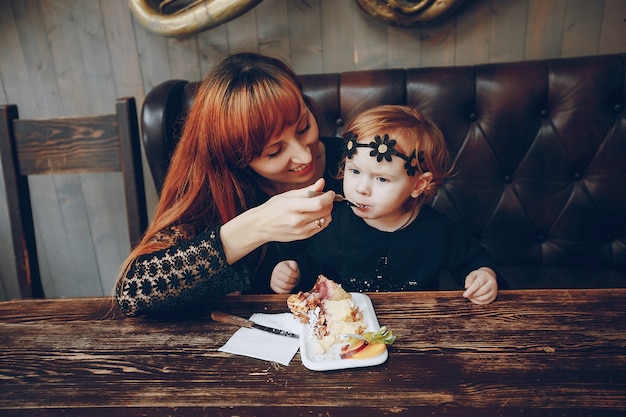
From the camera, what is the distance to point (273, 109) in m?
1.33

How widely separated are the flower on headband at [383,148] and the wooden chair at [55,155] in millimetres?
882

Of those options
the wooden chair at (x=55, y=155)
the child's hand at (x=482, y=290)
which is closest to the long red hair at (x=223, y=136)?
the wooden chair at (x=55, y=155)

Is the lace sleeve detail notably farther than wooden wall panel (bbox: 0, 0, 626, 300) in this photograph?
No

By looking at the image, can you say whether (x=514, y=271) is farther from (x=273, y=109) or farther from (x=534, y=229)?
(x=273, y=109)

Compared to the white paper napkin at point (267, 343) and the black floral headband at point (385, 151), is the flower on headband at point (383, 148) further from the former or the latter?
the white paper napkin at point (267, 343)

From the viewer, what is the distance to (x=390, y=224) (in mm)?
1529

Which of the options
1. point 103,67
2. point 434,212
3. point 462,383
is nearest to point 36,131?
point 103,67

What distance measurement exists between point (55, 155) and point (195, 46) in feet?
2.90

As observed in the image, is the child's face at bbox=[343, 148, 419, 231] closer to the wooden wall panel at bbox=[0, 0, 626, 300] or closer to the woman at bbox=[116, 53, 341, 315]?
the woman at bbox=[116, 53, 341, 315]

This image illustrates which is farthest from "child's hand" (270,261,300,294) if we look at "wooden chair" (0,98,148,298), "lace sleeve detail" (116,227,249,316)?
"wooden chair" (0,98,148,298)

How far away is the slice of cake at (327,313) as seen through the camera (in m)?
1.04

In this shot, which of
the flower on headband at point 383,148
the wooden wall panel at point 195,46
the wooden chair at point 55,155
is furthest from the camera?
the wooden wall panel at point 195,46

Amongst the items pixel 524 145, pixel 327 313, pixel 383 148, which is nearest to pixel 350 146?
pixel 383 148

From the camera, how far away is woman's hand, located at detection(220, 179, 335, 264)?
112 centimetres
